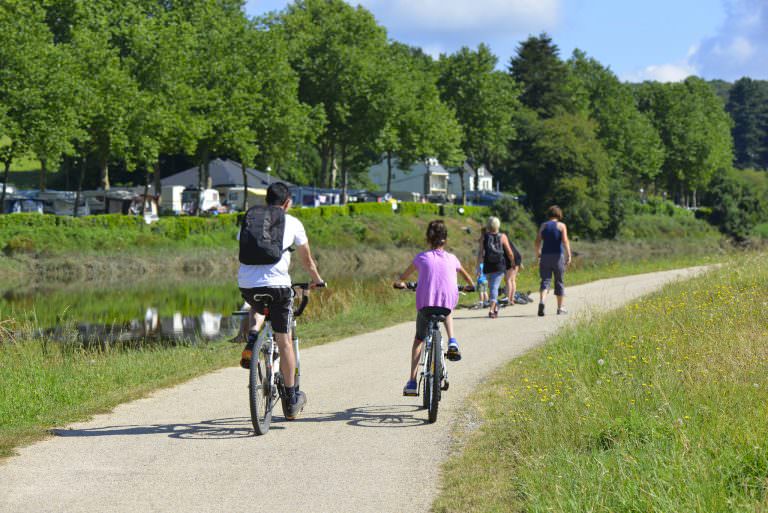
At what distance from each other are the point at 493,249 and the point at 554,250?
1.11m

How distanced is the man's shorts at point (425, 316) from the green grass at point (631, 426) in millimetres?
924

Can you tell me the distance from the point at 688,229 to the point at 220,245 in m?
44.6

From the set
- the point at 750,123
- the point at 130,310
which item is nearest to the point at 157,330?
the point at 130,310

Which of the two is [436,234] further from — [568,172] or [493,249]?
[568,172]

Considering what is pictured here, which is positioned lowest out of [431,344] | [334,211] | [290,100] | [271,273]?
[431,344]

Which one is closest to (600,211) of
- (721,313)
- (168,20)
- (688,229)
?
(688,229)

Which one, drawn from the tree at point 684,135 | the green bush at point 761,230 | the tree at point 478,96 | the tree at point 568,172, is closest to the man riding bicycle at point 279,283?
the tree at point 568,172

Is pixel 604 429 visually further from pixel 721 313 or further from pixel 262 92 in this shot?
pixel 262 92

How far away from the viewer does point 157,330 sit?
21.3 meters

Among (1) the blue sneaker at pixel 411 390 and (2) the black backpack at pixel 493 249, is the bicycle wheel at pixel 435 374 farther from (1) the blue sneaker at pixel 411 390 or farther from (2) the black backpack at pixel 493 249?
(2) the black backpack at pixel 493 249

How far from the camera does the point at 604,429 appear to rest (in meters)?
6.92

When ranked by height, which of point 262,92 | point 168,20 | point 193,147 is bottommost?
point 193,147

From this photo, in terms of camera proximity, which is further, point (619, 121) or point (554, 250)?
point (619, 121)

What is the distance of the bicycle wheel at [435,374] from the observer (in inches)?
332
